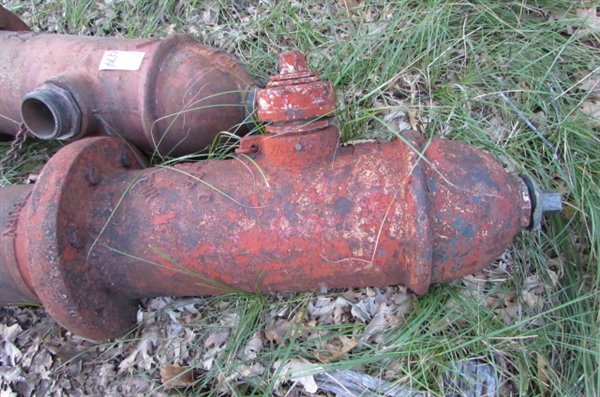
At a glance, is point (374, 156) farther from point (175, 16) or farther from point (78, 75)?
point (175, 16)

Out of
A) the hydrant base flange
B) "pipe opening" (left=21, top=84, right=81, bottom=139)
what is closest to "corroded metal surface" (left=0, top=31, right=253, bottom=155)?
"pipe opening" (left=21, top=84, right=81, bottom=139)

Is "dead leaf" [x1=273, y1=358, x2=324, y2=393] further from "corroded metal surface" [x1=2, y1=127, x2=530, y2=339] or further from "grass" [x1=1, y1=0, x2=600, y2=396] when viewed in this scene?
"corroded metal surface" [x1=2, y1=127, x2=530, y2=339]

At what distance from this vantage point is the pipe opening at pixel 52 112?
2.04 meters

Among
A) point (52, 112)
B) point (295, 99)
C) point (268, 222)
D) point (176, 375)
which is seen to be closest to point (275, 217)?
point (268, 222)

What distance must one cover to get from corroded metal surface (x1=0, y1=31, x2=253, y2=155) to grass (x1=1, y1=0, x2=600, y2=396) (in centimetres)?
55

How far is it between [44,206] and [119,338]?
32.1 inches

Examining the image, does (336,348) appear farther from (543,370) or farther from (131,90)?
(131,90)

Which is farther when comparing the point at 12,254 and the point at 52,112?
the point at 52,112

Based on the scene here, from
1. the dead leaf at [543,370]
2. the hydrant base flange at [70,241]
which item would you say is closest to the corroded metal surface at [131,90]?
the hydrant base flange at [70,241]

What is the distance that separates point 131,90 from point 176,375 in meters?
1.30

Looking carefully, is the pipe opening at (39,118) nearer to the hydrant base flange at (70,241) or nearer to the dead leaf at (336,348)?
the hydrant base flange at (70,241)

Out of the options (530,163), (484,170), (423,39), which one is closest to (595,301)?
(530,163)

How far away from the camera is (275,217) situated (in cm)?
165

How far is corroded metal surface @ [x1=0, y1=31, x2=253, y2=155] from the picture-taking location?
2.12m
